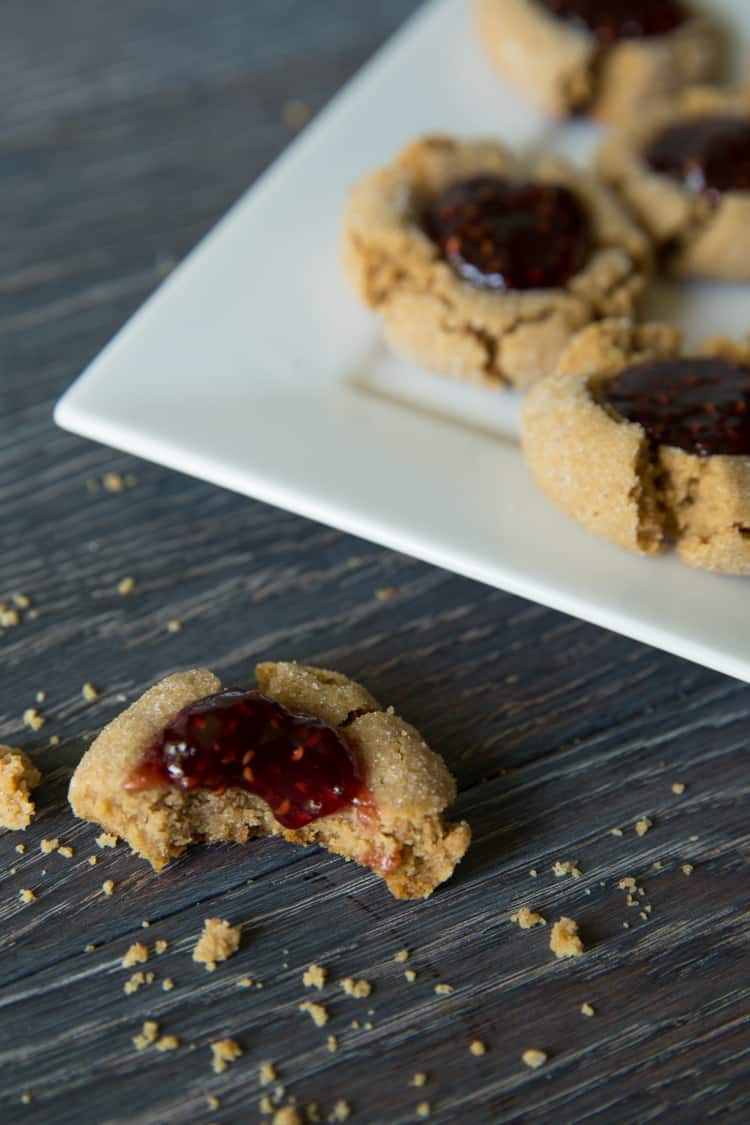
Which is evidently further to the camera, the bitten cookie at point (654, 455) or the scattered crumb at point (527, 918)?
the bitten cookie at point (654, 455)

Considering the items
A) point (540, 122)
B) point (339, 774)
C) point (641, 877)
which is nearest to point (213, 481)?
point (339, 774)

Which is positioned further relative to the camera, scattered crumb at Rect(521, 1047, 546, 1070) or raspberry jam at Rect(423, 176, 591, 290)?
raspberry jam at Rect(423, 176, 591, 290)

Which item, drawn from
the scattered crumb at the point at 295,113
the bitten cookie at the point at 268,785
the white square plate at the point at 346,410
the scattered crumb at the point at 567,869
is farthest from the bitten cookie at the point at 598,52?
the scattered crumb at the point at 567,869

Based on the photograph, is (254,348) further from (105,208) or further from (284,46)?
(284,46)

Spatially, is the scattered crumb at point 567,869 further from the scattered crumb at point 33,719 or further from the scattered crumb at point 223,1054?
the scattered crumb at point 33,719

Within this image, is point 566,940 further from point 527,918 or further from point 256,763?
point 256,763

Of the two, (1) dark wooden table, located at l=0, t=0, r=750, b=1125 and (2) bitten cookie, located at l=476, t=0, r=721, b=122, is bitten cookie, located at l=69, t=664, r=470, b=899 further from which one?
(2) bitten cookie, located at l=476, t=0, r=721, b=122

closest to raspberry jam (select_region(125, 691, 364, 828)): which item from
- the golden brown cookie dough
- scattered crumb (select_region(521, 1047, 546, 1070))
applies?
the golden brown cookie dough
